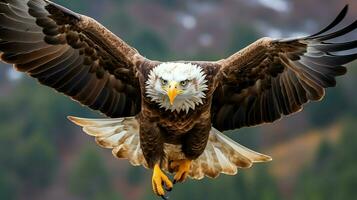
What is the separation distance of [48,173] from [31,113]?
12.9 ft

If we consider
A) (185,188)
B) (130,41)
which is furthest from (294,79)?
(130,41)

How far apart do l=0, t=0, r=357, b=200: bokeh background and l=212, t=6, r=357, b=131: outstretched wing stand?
83.4ft

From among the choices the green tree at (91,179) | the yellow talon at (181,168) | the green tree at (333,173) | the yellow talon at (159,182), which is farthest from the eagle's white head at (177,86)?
the green tree at (91,179)

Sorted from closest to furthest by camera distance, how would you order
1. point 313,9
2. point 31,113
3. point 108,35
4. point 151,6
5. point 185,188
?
point 108,35 → point 185,188 → point 31,113 → point 313,9 → point 151,6

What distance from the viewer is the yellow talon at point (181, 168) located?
961 centimetres

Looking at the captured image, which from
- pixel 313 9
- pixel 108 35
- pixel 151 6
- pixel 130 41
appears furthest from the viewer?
pixel 151 6

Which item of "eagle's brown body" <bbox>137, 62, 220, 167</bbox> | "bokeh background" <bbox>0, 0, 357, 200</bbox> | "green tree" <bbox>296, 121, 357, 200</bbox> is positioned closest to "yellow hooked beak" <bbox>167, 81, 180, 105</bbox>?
"eagle's brown body" <bbox>137, 62, 220, 167</bbox>

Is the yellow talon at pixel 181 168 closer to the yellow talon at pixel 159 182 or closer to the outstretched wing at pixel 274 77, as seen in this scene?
the yellow talon at pixel 159 182

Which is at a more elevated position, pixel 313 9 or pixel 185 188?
pixel 313 9

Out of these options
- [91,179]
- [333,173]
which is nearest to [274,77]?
[333,173]

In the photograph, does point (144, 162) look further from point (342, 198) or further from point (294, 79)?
point (342, 198)

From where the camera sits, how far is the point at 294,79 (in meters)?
9.52

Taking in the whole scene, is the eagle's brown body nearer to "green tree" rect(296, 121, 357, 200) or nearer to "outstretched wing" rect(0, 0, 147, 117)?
"outstretched wing" rect(0, 0, 147, 117)

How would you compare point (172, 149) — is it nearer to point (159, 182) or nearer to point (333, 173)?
point (159, 182)
